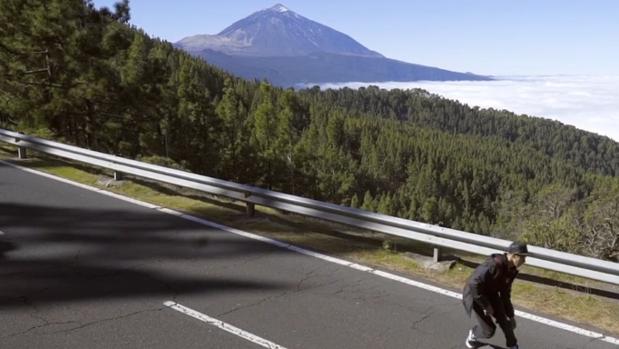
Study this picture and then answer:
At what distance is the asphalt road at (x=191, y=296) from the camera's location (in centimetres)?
515

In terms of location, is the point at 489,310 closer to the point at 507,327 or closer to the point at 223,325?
the point at 507,327

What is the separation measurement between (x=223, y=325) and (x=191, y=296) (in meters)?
0.89

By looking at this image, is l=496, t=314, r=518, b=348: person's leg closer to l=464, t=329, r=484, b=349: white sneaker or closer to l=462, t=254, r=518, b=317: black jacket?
l=462, t=254, r=518, b=317: black jacket

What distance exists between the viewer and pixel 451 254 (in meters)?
7.77

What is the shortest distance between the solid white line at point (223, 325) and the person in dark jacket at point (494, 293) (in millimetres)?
1853

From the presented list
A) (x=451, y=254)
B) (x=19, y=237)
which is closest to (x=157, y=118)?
(x=19, y=237)

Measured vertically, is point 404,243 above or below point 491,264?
below

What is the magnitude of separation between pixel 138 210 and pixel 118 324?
4.79 meters

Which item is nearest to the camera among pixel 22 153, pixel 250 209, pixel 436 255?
pixel 436 255

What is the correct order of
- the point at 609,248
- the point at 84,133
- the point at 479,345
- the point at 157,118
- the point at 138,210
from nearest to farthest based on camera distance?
the point at 479,345 → the point at 138,210 → the point at 609,248 → the point at 84,133 → the point at 157,118

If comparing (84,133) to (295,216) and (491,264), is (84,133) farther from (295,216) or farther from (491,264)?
(491,264)

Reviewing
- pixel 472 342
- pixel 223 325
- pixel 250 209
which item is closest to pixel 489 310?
pixel 472 342

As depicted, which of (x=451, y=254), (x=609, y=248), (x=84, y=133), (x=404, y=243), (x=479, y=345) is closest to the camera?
(x=479, y=345)

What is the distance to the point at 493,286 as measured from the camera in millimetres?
4730
